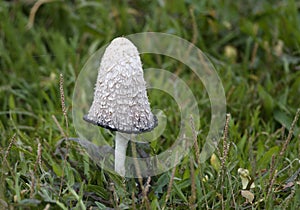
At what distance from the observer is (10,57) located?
3609 millimetres

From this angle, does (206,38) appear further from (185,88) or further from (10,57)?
(10,57)

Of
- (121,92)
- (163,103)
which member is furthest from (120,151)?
(163,103)

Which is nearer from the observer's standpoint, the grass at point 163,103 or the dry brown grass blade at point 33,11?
the grass at point 163,103

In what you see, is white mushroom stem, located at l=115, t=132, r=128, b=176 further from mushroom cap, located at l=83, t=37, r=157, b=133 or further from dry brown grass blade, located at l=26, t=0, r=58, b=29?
dry brown grass blade, located at l=26, t=0, r=58, b=29

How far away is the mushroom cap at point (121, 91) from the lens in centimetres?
194

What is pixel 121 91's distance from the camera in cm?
194

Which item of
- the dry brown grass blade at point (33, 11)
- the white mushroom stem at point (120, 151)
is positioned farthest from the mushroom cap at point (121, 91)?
the dry brown grass blade at point (33, 11)

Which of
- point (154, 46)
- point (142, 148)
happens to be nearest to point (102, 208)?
point (142, 148)

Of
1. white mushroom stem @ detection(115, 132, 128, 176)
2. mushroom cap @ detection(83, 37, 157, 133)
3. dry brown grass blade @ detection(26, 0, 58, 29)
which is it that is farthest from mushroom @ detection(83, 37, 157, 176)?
dry brown grass blade @ detection(26, 0, 58, 29)

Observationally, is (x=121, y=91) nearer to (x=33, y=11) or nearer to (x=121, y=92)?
(x=121, y=92)

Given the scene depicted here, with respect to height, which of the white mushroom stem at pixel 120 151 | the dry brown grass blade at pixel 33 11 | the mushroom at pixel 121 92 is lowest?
the white mushroom stem at pixel 120 151

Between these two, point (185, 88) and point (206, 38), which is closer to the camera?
point (185, 88)

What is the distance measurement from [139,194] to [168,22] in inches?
73.1

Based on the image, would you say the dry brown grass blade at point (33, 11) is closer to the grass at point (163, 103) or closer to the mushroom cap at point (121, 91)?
the grass at point (163, 103)
